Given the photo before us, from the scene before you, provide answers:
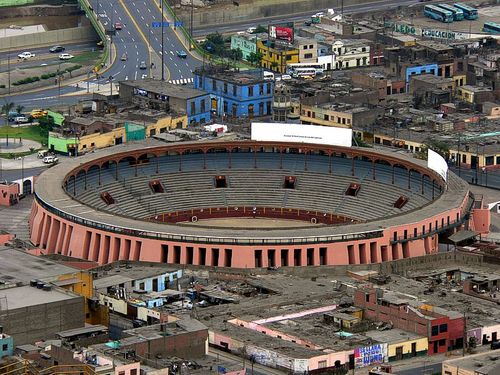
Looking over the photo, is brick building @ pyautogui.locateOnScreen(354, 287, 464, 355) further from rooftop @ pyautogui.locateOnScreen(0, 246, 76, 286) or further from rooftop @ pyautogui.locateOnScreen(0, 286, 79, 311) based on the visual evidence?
rooftop @ pyautogui.locateOnScreen(0, 246, 76, 286)

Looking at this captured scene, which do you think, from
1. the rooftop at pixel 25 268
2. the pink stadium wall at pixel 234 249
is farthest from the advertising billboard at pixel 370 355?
the pink stadium wall at pixel 234 249

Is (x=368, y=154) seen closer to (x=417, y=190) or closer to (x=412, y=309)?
(x=417, y=190)

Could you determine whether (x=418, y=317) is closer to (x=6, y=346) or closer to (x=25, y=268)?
(x=6, y=346)

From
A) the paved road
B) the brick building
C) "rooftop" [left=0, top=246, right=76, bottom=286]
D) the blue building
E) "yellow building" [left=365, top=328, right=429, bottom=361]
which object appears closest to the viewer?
the blue building

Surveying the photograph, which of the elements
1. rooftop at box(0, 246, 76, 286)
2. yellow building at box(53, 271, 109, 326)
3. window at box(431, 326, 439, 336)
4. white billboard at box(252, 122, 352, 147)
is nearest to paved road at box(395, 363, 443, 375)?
window at box(431, 326, 439, 336)

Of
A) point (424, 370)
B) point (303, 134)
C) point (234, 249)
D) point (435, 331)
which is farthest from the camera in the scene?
point (303, 134)

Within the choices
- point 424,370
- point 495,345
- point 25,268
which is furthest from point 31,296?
point 495,345
